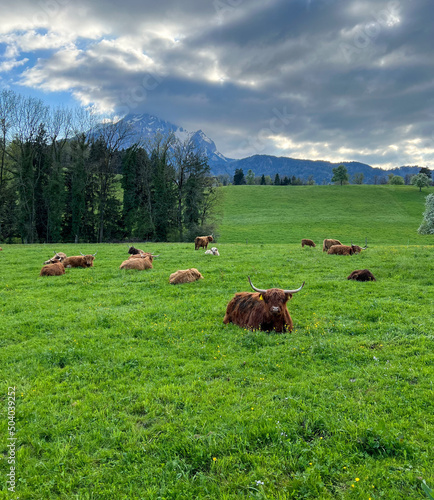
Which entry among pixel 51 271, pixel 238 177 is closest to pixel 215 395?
pixel 51 271

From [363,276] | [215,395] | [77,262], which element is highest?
[363,276]

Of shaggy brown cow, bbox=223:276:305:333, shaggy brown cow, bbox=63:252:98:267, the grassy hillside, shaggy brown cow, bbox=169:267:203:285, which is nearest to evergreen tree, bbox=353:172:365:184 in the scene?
the grassy hillside

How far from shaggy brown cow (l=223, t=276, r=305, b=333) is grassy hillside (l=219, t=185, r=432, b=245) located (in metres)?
36.3

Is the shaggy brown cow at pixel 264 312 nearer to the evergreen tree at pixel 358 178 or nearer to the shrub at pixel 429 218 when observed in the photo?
the shrub at pixel 429 218

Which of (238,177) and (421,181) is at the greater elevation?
(238,177)

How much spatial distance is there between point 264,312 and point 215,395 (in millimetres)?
3359

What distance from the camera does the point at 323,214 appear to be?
219ft

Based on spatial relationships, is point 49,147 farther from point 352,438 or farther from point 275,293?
point 352,438

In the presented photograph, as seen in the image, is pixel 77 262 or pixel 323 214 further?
pixel 323 214

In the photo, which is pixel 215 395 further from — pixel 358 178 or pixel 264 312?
pixel 358 178

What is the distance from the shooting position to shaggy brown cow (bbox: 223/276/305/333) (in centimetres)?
827

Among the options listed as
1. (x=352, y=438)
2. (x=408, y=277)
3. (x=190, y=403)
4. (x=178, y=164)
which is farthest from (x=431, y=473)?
(x=178, y=164)

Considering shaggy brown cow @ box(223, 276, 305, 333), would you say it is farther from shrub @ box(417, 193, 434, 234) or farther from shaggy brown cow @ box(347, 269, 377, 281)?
shrub @ box(417, 193, 434, 234)

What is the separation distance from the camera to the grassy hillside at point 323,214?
48.5 m
